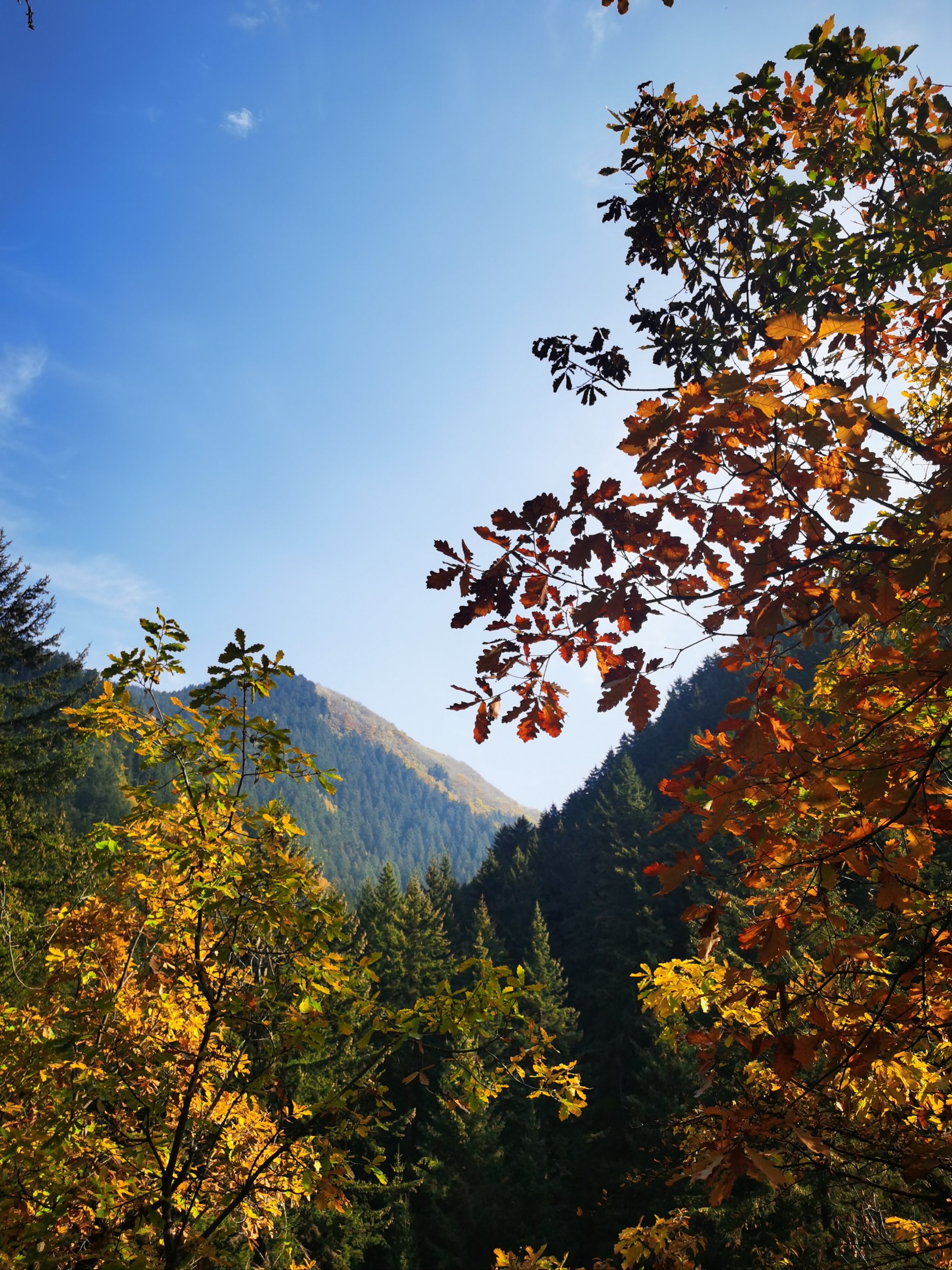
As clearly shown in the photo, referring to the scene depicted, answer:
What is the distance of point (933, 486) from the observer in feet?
5.74

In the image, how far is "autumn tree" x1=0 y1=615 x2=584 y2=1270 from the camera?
2621 mm

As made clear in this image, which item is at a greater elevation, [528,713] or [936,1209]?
[528,713]

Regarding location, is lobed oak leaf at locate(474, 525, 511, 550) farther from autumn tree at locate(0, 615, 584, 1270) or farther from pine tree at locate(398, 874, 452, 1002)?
pine tree at locate(398, 874, 452, 1002)

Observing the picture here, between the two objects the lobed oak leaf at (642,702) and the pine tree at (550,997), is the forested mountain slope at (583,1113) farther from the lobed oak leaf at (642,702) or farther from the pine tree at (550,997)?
the lobed oak leaf at (642,702)

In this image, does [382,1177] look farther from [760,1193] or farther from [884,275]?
[760,1193]

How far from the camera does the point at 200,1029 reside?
3477mm

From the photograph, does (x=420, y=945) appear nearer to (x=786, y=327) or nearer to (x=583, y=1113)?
(x=583, y=1113)

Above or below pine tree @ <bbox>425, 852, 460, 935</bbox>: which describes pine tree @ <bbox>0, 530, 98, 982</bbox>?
above

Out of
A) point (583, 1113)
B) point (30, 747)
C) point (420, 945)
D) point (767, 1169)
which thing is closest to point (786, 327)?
point (767, 1169)

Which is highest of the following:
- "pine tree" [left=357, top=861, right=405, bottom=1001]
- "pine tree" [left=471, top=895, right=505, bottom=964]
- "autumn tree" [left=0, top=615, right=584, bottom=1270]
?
"autumn tree" [left=0, top=615, right=584, bottom=1270]

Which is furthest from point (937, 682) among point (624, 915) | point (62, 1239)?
point (624, 915)

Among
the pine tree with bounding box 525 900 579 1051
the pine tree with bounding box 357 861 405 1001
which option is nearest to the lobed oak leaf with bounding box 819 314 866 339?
the pine tree with bounding box 525 900 579 1051

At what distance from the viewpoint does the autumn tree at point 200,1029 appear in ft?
8.60

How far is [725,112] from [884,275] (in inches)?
43.1
